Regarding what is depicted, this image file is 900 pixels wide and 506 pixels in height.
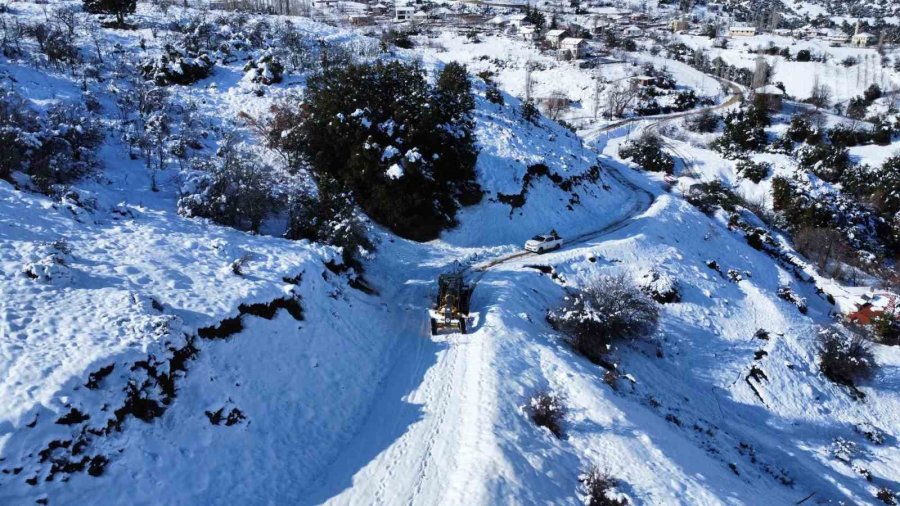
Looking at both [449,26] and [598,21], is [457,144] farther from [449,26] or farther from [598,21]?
[598,21]

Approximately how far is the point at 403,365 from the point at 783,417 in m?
18.9

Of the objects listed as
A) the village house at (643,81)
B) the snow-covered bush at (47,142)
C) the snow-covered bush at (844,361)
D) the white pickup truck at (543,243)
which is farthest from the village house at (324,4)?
the snow-covered bush at (844,361)

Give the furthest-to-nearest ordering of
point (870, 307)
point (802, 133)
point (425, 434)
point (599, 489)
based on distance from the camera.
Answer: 1. point (802, 133)
2. point (870, 307)
3. point (425, 434)
4. point (599, 489)

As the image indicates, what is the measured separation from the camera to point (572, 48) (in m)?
105

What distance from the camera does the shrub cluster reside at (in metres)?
31.2

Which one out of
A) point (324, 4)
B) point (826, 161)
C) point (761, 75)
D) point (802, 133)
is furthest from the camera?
point (324, 4)

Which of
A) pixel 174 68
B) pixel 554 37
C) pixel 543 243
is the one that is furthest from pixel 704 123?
pixel 174 68

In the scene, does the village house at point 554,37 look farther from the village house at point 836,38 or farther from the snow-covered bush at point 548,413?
the snow-covered bush at point 548,413

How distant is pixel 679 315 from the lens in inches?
1140

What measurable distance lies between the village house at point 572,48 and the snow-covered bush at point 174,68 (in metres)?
81.9

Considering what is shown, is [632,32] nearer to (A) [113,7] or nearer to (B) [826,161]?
(B) [826,161]

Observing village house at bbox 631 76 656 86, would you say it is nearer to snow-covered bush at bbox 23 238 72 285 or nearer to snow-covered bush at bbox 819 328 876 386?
snow-covered bush at bbox 819 328 876 386

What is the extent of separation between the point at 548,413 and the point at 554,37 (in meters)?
111

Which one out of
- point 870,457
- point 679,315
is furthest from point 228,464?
point 870,457
